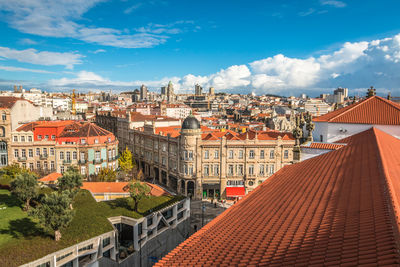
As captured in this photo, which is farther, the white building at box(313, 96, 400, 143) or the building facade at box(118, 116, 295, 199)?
the building facade at box(118, 116, 295, 199)

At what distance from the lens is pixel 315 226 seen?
793cm

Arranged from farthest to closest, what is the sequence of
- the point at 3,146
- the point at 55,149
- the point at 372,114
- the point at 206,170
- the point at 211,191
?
the point at 211,191 < the point at 206,170 < the point at 55,149 < the point at 3,146 < the point at 372,114

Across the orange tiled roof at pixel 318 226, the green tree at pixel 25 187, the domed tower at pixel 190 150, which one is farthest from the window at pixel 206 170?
the orange tiled roof at pixel 318 226

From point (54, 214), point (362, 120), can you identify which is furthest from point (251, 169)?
point (54, 214)

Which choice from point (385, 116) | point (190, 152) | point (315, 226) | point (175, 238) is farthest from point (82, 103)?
point (315, 226)

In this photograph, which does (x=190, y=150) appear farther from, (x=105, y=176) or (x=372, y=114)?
(x=372, y=114)

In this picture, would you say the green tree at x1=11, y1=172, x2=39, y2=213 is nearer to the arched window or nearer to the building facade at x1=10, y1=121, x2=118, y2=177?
the building facade at x1=10, y1=121, x2=118, y2=177

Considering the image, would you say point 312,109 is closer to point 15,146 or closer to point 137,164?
point 137,164

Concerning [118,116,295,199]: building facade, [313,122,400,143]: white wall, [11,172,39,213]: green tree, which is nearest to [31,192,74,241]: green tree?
[11,172,39,213]: green tree

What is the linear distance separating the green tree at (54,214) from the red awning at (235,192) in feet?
97.7

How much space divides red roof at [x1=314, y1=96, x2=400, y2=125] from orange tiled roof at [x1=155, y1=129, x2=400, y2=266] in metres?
16.1

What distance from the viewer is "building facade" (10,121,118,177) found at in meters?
48.1

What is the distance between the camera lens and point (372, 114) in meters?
28.8

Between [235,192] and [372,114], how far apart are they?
83.0 feet
